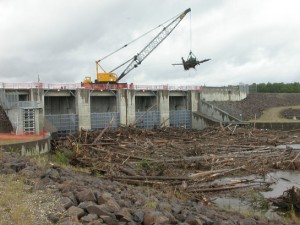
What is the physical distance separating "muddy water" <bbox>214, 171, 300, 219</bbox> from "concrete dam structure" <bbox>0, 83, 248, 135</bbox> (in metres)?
16.2

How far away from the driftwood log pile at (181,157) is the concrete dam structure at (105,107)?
3.82 metres

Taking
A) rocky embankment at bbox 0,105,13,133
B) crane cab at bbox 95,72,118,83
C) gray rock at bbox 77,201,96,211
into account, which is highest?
crane cab at bbox 95,72,118,83

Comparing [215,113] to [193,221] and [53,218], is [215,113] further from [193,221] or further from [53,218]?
[53,218]

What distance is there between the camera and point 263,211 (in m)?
13.4

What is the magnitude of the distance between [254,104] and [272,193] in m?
41.4

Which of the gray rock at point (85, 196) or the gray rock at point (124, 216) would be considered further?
the gray rock at point (85, 196)

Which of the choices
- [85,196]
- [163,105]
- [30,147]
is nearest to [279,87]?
[163,105]

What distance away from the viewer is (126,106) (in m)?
42.9

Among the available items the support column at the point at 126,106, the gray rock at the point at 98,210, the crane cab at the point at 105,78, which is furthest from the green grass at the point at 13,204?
the crane cab at the point at 105,78

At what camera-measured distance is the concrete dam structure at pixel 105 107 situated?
101 feet

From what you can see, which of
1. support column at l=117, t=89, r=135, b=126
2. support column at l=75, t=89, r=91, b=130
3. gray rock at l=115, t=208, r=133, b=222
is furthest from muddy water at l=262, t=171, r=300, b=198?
support column at l=117, t=89, r=135, b=126

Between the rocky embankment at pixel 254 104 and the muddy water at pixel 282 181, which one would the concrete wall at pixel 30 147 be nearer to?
the muddy water at pixel 282 181

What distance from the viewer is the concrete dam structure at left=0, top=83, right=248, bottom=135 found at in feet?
101

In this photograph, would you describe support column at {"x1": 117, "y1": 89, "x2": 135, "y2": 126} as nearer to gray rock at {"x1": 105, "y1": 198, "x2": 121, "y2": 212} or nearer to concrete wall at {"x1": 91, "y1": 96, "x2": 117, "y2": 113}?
concrete wall at {"x1": 91, "y1": 96, "x2": 117, "y2": 113}
